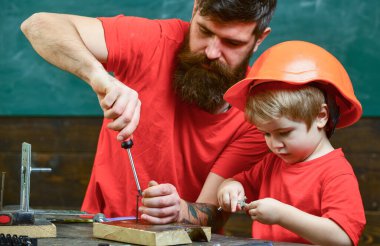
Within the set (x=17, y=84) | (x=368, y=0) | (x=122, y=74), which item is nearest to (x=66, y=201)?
(x=17, y=84)

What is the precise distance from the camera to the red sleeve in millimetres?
1682

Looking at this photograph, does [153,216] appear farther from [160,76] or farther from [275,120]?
[160,76]

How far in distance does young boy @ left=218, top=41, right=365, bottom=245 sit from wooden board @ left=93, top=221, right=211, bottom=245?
22 centimetres

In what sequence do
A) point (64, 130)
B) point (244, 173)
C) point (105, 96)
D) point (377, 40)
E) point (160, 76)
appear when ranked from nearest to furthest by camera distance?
1. point (105, 96)
2. point (244, 173)
3. point (160, 76)
4. point (377, 40)
5. point (64, 130)

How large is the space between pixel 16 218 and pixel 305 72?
0.84 meters

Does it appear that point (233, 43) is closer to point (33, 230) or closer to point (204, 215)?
point (204, 215)

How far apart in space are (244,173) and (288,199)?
0.26m

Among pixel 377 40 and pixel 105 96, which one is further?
pixel 377 40

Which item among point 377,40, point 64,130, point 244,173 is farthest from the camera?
point 64,130

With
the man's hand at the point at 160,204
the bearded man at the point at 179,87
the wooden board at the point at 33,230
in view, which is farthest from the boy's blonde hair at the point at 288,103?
the wooden board at the point at 33,230

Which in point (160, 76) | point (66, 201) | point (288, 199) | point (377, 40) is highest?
point (377, 40)

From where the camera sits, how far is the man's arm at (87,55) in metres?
1.76

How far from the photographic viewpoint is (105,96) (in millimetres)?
1768

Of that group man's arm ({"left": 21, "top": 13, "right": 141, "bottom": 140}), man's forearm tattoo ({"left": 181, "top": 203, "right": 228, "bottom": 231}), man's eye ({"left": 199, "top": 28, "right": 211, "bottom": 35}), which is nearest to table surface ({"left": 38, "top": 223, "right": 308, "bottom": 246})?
man's arm ({"left": 21, "top": 13, "right": 141, "bottom": 140})
